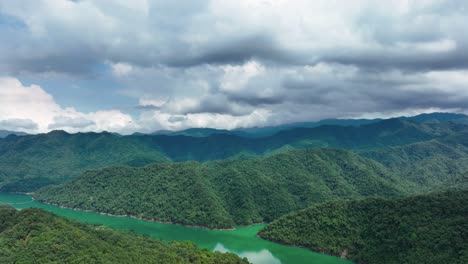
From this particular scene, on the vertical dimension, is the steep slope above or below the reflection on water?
above

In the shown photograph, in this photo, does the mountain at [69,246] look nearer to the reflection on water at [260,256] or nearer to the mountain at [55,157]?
Answer: the reflection on water at [260,256]

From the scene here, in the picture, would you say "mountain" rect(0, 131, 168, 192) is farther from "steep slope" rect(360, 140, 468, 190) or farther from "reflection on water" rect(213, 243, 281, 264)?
"steep slope" rect(360, 140, 468, 190)

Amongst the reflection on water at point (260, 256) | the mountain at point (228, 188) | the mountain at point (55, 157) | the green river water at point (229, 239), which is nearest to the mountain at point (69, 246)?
the reflection on water at point (260, 256)

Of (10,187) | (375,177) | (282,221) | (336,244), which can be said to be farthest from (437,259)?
(10,187)

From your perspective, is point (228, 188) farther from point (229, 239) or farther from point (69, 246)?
point (69, 246)

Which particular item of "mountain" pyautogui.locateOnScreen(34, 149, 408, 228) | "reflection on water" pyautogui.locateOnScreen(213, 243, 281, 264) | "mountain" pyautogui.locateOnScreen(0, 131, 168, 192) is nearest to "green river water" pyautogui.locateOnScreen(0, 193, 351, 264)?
"reflection on water" pyautogui.locateOnScreen(213, 243, 281, 264)

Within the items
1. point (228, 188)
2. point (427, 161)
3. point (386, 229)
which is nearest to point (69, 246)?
point (386, 229)
